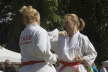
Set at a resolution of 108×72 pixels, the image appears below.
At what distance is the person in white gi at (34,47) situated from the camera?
6707 mm

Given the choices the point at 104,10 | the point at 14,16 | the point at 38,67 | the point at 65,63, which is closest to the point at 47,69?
the point at 38,67

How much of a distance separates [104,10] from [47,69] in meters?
19.2

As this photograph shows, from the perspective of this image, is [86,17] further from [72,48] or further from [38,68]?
[38,68]

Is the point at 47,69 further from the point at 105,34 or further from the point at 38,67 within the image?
the point at 105,34

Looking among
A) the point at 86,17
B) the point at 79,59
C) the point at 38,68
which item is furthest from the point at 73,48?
the point at 86,17

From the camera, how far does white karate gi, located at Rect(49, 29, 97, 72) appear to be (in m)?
7.64

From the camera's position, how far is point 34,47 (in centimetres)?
672

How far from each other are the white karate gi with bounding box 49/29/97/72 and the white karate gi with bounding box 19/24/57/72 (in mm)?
761

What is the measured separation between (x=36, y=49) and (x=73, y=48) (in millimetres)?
1118

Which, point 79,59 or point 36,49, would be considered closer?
point 36,49

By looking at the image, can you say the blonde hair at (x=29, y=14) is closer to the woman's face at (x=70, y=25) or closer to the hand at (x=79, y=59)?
the woman's face at (x=70, y=25)

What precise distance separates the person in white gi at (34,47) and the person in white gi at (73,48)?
0.74 meters

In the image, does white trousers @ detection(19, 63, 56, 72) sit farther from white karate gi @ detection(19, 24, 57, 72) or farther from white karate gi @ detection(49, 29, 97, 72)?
white karate gi @ detection(49, 29, 97, 72)

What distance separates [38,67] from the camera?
6.82 metres
